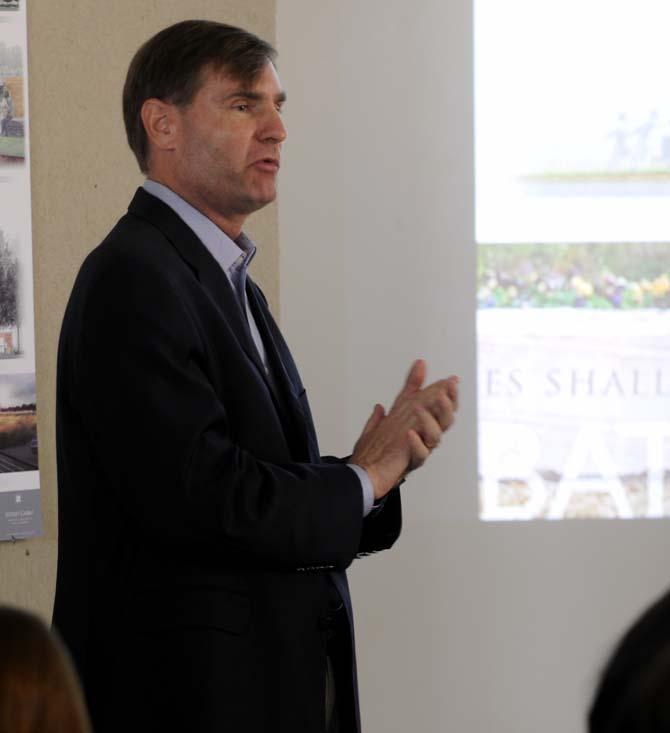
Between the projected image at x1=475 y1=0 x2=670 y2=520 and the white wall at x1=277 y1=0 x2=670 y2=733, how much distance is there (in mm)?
70

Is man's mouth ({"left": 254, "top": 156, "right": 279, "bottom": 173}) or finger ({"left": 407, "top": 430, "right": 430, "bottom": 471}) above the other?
man's mouth ({"left": 254, "top": 156, "right": 279, "bottom": 173})

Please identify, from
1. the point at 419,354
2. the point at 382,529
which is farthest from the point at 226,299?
the point at 419,354

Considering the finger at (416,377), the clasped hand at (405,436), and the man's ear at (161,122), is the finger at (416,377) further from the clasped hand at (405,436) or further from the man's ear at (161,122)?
the man's ear at (161,122)

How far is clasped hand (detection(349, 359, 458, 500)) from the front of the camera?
167cm

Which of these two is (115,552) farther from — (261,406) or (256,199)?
(256,199)

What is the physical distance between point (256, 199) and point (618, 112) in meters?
1.63

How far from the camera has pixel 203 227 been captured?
1.77 m

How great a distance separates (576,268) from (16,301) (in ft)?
4.83

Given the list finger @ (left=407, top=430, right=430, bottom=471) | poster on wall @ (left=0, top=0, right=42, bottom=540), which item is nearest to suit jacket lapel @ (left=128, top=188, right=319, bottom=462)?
finger @ (left=407, top=430, right=430, bottom=471)

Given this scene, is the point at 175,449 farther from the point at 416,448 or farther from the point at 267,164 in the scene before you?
the point at 267,164

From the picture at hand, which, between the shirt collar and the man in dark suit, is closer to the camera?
the man in dark suit

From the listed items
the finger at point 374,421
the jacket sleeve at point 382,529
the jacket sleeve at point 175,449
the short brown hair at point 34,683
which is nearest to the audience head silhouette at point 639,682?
the short brown hair at point 34,683

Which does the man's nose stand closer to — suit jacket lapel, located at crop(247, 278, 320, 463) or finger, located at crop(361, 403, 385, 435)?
suit jacket lapel, located at crop(247, 278, 320, 463)

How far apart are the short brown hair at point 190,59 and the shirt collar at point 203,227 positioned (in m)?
0.11
